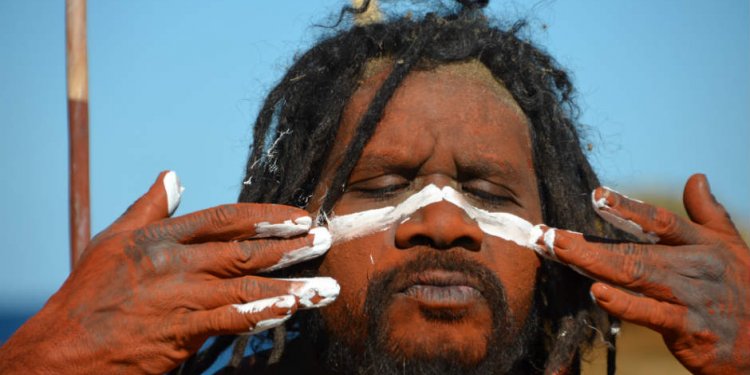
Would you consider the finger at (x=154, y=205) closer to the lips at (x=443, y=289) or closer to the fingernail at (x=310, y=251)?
the fingernail at (x=310, y=251)

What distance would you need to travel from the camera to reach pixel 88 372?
2492 mm

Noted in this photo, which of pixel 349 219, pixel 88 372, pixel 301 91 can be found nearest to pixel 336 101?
pixel 301 91

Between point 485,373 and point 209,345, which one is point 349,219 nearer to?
point 485,373

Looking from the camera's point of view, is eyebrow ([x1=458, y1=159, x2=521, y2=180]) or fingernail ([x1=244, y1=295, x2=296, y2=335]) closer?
fingernail ([x1=244, y1=295, x2=296, y2=335])

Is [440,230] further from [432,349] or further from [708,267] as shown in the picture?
[708,267]

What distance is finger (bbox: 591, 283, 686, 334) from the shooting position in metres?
2.53

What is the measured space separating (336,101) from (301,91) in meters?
0.28

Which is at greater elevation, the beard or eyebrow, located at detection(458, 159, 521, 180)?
eyebrow, located at detection(458, 159, 521, 180)

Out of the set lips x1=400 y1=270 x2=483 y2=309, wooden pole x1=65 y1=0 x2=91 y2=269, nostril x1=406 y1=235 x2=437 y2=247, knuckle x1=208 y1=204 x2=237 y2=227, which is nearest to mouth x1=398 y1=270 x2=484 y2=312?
lips x1=400 y1=270 x2=483 y2=309

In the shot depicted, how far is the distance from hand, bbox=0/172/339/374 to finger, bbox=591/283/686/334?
31.4 inches

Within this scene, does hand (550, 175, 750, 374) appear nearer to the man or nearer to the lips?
the man

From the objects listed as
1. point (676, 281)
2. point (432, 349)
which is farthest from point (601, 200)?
point (432, 349)

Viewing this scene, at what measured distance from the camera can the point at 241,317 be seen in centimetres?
250

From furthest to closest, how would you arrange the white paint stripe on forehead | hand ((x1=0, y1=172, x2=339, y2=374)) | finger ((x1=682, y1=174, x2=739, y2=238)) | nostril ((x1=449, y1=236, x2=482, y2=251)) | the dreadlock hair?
the dreadlock hair → the white paint stripe on forehead → nostril ((x1=449, y1=236, x2=482, y2=251)) → finger ((x1=682, y1=174, x2=739, y2=238)) → hand ((x1=0, y1=172, x2=339, y2=374))
